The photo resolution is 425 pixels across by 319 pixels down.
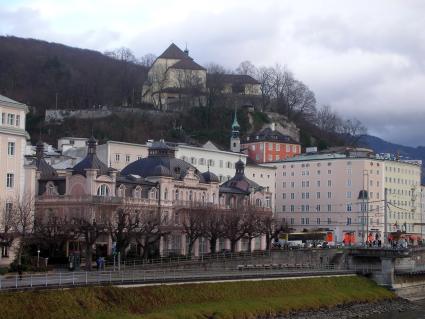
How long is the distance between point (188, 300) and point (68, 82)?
12850 centimetres

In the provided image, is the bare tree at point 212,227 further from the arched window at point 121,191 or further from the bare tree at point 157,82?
the bare tree at point 157,82

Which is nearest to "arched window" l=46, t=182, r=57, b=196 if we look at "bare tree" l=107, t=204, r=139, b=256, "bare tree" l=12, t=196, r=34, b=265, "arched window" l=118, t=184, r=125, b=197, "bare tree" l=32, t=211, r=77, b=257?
"arched window" l=118, t=184, r=125, b=197

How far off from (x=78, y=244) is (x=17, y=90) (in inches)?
4100

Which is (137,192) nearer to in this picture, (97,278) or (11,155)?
(11,155)

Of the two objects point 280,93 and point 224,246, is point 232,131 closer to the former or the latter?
point 280,93

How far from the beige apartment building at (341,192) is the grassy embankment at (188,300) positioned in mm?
55715

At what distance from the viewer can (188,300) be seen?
54.2 m

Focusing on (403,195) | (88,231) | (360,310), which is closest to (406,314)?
(360,310)

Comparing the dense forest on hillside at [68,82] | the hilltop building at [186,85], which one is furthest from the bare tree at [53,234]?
the dense forest on hillside at [68,82]

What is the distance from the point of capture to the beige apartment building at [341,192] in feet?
424

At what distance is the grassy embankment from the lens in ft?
146

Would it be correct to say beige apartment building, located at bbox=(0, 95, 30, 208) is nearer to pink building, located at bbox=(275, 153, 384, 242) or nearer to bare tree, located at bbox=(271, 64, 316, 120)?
pink building, located at bbox=(275, 153, 384, 242)

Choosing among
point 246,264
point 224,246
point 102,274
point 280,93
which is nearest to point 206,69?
point 280,93

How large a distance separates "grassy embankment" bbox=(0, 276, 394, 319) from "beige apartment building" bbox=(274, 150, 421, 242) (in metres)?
55.7
